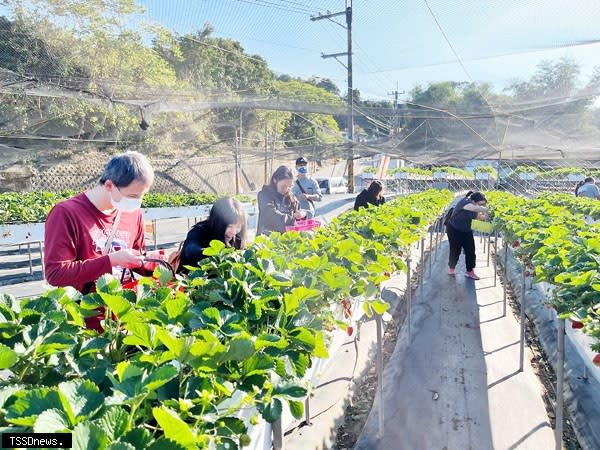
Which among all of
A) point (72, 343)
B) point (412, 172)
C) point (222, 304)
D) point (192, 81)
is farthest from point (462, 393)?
point (412, 172)

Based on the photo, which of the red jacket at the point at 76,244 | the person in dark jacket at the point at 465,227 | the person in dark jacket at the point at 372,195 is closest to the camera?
the red jacket at the point at 76,244

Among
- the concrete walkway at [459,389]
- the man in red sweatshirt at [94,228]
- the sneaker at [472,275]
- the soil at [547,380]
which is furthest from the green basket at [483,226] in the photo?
the man in red sweatshirt at [94,228]

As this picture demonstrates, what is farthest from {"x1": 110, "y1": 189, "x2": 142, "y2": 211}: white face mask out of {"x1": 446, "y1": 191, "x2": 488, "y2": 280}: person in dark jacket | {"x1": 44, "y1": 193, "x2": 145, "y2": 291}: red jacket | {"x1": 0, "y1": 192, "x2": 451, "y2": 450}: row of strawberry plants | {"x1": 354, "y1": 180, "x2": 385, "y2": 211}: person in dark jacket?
{"x1": 446, "y1": 191, "x2": 488, "y2": 280}: person in dark jacket

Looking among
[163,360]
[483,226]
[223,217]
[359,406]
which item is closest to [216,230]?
[223,217]

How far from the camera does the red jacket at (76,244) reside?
1.86m

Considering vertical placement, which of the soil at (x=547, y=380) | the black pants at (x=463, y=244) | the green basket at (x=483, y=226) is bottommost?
the soil at (x=547, y=380)

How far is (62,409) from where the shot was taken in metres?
0.73

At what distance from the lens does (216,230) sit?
98.3 inches

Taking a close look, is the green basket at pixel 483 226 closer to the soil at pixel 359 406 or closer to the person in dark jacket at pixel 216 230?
the soil at pixel 359 406

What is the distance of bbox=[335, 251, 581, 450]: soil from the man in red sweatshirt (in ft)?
5.93

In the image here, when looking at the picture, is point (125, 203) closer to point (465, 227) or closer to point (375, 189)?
point (375, 189)

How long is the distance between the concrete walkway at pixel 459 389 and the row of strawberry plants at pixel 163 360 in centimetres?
170

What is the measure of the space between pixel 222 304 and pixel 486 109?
953 centimetres

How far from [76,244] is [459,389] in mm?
2818
